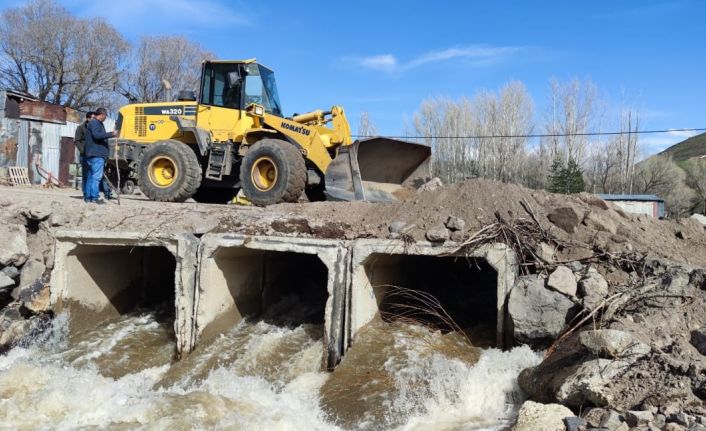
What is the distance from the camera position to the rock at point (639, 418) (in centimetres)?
398

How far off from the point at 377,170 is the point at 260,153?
1981 mm

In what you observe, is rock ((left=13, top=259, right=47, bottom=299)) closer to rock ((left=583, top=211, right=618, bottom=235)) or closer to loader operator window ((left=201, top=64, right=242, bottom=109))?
loader operator window ((left=201, top=64, right=242, bottom=109))

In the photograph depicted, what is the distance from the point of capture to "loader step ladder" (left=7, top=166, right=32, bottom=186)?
65.3 ft

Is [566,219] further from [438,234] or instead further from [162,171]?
[162,171]

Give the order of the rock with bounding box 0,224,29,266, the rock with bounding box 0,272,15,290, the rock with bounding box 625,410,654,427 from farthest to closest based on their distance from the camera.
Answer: the rock with bounding box 0,224,29,266 → the rock with bounding box 0,272,15,290 → the rock with bounding box 625,410,654,427

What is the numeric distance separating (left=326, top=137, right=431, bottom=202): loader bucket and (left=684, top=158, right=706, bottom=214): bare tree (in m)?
22.9

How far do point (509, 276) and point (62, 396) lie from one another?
4.80 meters

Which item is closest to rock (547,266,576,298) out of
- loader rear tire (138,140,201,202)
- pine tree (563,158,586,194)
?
loader rear tire (138,140,201,202)

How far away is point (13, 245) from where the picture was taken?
8.12 m

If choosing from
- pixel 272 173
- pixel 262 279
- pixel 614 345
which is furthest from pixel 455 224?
pixel 272 173

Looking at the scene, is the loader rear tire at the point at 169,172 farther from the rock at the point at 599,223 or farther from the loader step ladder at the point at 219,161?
the rock at the point at 599,223

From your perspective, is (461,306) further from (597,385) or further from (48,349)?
(48,349)

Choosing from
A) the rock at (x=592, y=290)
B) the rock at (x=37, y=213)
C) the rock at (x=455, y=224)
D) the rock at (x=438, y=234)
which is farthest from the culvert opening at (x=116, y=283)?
the rock at (x=592, y=290)

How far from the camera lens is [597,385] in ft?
14.5
